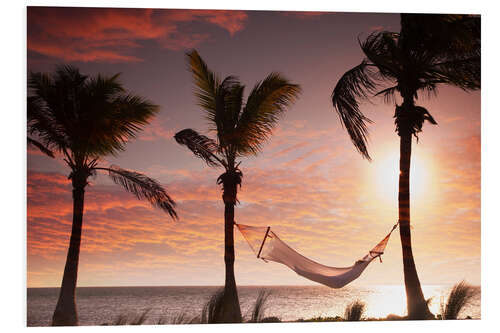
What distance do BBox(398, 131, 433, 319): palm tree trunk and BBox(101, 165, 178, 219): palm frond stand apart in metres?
2.42

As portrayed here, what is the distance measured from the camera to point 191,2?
19.1 feet

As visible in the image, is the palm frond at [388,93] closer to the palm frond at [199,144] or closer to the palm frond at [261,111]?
the palm frond at [261,111]

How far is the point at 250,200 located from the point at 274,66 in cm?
174

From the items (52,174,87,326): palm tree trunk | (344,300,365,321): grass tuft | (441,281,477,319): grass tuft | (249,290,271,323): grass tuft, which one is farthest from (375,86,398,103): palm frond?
(52,174,87,326): palm tree trunk

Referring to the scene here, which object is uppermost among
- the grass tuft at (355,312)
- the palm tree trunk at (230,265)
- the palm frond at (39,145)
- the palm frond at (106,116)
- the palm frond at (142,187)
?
the palm frond at (106,116)

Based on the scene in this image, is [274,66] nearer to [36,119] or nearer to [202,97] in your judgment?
[202,97]

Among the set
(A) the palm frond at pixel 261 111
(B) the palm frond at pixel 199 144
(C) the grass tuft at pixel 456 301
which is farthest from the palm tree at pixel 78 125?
(C) the grass tuft at pixel 456 301

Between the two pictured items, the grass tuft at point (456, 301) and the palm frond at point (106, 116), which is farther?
the grass tuft at point (456, 301)

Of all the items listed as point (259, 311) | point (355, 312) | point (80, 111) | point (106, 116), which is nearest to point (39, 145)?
point (80, 111)

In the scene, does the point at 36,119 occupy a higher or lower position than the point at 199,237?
higher

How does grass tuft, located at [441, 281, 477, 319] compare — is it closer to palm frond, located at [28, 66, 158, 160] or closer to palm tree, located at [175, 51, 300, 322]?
palm tree, located at [175, 51, 300, 322]

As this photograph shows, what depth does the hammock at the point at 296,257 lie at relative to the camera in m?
5.58
